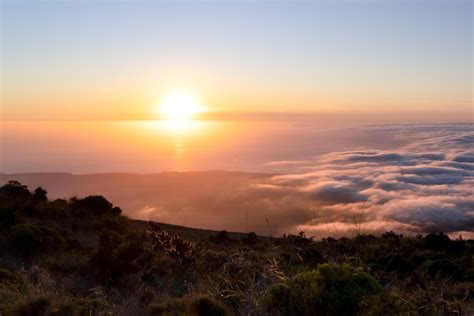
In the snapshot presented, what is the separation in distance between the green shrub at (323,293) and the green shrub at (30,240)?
8.07m

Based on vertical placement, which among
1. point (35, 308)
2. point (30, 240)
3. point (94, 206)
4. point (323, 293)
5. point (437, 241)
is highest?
point (323, 293)

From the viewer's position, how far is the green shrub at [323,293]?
4.30 m

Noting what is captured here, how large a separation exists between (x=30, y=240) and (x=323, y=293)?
8.63 meters

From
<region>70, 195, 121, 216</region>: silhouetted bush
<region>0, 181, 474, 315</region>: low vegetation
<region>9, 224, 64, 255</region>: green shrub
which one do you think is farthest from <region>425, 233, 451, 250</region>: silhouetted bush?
<region>9, 224, 64, 255</region>: green shrub

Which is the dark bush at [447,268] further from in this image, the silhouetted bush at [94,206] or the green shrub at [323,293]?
the silhouetted bush at [94,206]

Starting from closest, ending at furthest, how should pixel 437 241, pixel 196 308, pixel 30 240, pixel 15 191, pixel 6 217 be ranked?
1. pixel 196 308
2. pixel 30 240
3. pixel 6 217
4. pixel 437 241
5. pixel 15 191

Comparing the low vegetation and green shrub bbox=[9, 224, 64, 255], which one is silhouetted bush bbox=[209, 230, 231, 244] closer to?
the low vegetation

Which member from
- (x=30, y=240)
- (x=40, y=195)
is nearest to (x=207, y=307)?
(x=30, y=240)

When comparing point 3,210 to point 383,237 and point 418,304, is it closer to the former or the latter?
point 418,304

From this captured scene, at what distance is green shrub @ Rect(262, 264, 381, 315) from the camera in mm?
4301

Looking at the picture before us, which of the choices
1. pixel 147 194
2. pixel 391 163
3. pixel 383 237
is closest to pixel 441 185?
pixel 391 163

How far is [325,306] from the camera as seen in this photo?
4301mm

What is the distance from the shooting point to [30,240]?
1074 centimetres

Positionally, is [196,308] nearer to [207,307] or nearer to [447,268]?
[207,307]
